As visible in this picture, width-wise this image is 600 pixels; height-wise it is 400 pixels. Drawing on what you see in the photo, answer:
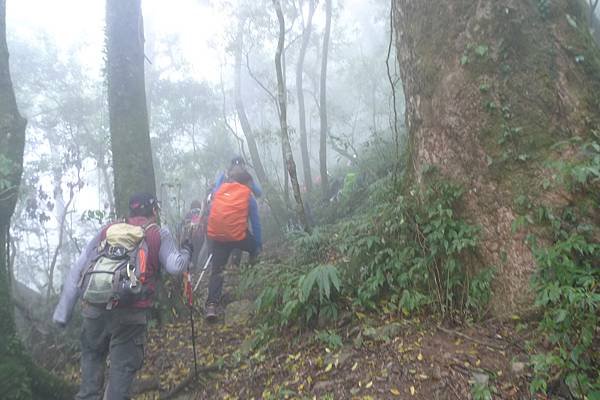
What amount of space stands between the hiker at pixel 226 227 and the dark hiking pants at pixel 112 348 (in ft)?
6.51

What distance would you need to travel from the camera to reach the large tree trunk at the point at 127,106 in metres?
6.36

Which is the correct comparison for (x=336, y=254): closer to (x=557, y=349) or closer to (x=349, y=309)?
(x=349, y=309)

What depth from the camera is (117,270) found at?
370cm

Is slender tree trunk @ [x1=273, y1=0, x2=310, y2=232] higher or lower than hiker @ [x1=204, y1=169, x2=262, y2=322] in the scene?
higher

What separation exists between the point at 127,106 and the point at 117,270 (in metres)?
3.71

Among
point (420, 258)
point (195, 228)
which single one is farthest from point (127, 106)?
point (420, 258)

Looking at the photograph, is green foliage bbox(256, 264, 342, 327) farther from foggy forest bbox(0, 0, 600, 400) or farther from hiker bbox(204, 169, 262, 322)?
hiker bbox(204, 169, 262, 322)

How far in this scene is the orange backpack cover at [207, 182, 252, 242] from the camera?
5.88 m

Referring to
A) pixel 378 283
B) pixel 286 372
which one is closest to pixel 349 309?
pixel 378 283

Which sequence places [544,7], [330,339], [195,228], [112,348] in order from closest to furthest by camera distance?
[112,348] → [330,339] → [544,7] → [195,228]

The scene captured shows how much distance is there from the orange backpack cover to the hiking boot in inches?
35.6

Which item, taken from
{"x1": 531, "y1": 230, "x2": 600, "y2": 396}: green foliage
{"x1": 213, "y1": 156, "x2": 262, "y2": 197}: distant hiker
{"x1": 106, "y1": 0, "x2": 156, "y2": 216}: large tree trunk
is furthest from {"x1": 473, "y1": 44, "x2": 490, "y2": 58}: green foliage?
{"x1": 106, "y1": 0, "x2": 156, "y2": 216}: large tree trunk

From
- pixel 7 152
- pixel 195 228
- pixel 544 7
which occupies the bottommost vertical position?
pixel 195 228

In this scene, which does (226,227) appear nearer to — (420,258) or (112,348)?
(112,348)
